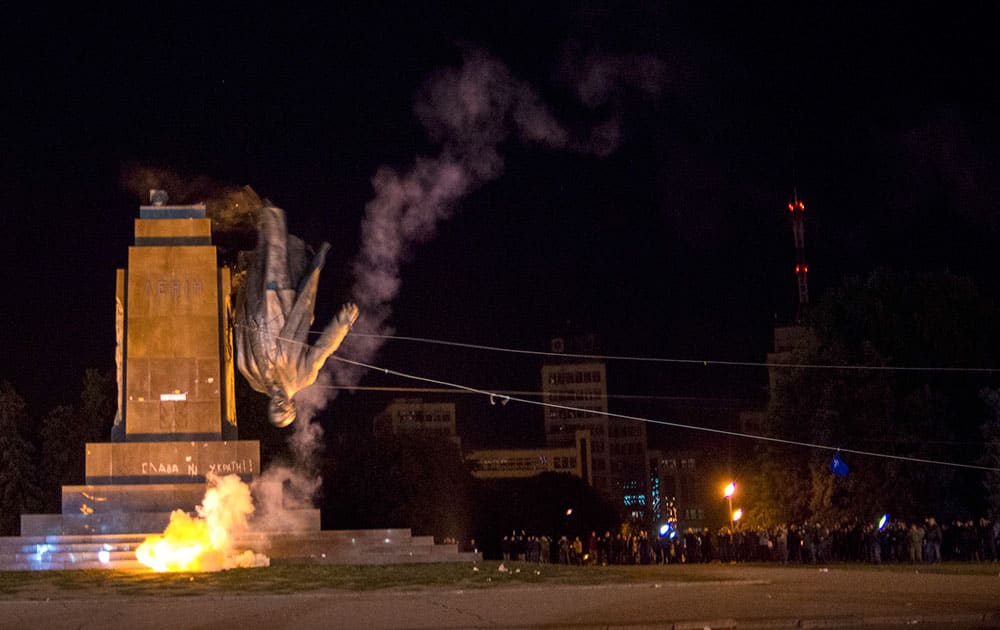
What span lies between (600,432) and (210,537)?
443 ft

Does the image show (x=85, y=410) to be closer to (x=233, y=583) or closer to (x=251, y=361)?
(x=251, y=361)

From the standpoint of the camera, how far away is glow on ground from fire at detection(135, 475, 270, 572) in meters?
23.4

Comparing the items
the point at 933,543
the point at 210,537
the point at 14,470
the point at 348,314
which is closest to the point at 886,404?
the point at 933,543

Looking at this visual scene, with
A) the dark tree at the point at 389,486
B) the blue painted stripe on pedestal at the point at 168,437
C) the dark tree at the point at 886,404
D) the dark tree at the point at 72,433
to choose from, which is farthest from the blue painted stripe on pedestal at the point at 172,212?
the dark tree at the point at 389,486

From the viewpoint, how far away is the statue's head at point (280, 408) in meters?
28.9

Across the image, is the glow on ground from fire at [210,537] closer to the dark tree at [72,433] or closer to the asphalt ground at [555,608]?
the asphalt ground at [555,608]

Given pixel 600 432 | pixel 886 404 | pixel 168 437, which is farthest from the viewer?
pixel 600 432

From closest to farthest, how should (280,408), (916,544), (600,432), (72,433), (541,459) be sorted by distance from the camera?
(280,408), (916,544), (72,433), (541,459), (600,432)

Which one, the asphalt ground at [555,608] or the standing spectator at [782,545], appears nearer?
the asphalt ground at [555,608]

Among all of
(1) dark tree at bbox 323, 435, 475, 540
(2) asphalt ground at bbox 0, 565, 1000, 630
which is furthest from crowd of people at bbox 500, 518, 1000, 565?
(1) dark tree at bbox 323, 435, 475, 540

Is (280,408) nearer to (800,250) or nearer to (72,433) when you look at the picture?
(72,433)

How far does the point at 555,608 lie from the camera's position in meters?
16.2

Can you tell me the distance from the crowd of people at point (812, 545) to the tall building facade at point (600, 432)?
368 feet

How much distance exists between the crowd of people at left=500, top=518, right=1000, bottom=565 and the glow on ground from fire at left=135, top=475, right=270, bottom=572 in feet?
46.1
